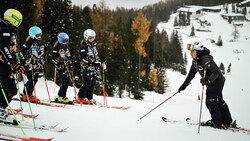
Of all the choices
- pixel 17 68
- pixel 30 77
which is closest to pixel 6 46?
pixel 17 68

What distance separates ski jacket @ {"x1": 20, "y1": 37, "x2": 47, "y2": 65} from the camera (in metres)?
8.41

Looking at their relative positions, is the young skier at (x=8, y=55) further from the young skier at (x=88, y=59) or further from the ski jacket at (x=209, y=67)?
the ski jacket at (x=209, y=67)

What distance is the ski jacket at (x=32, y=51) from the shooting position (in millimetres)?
8414

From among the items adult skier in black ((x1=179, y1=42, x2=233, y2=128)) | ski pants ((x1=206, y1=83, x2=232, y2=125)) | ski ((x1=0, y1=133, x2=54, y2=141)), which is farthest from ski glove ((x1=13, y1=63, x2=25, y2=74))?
ski pants ((x1=206, y1=83, x2=232, y2=125))

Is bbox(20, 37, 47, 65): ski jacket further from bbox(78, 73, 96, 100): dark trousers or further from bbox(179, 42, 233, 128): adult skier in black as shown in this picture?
bbox(179, 42, 233, 128): adult skier in black

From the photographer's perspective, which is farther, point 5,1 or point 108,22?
point 108,22

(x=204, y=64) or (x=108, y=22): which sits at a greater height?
(x=108, y=22)

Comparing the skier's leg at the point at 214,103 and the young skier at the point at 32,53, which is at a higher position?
the young skier at the point at 32,53

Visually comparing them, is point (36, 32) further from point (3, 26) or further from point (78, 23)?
point (78, 23)

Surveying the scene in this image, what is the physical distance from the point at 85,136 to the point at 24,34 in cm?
2316

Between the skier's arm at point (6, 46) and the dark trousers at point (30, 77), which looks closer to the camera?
the skier's arm at point (6, 46)

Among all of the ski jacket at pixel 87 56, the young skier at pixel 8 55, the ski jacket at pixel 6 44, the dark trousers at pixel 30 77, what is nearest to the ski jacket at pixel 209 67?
the ski jacket at pixel 87 56

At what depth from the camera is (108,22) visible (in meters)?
51.3

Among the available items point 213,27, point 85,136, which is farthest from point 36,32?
point 213,27
